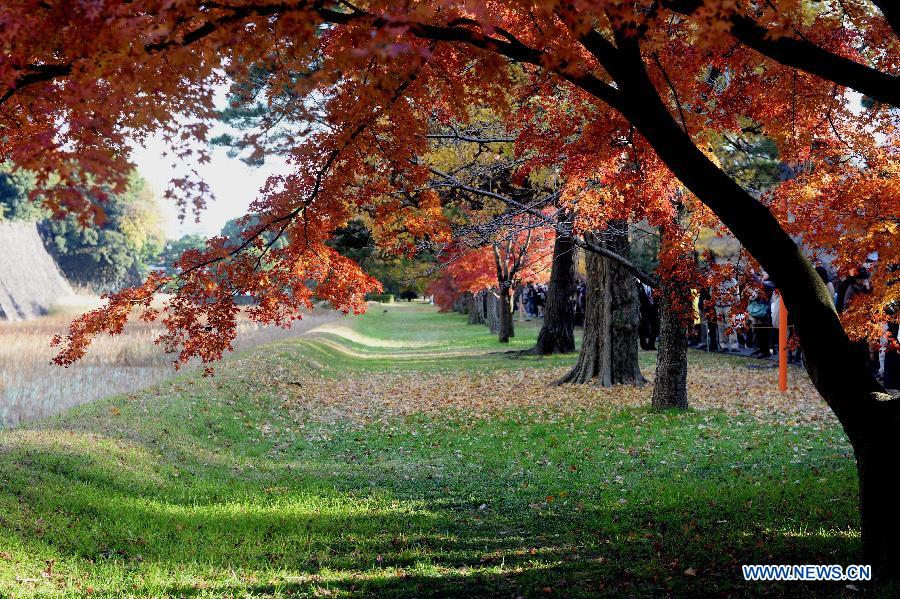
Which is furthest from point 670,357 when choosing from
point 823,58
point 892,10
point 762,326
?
point 762,326

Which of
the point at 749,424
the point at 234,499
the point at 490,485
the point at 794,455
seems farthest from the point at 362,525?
the point at 749,424

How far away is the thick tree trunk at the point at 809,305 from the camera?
16.4 feet

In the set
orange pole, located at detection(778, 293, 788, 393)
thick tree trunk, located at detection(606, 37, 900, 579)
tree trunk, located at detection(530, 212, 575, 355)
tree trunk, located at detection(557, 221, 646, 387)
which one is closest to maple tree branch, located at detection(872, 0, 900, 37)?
thick tree trunk, located at detection(606, 37, 900, 579)

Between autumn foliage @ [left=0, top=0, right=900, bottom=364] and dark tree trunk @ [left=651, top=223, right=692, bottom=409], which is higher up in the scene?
autumn foliage @ [left=0, top=0, right=900, bottom=364]

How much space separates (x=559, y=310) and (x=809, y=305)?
18332 millimetres

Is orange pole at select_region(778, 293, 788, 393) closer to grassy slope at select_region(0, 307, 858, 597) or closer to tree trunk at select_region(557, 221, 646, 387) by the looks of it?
tree trunk at select_region(557, 221, 646, 387)

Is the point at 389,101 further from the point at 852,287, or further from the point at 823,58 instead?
the point at 852,287

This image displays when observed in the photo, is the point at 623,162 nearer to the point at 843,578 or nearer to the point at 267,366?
the point at 843,578

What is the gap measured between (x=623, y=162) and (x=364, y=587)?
22.3 ft

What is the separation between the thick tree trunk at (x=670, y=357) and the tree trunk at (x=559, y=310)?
994cm

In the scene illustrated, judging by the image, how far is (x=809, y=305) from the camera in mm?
5055

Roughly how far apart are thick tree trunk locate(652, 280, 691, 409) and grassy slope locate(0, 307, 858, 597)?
0.49 m

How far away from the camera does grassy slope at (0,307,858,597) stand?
536 centimetres

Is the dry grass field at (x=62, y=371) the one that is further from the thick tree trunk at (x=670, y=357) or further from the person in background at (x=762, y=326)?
the person in background at (x=762, y=326)
